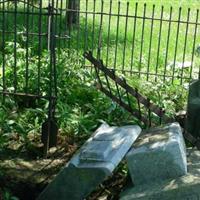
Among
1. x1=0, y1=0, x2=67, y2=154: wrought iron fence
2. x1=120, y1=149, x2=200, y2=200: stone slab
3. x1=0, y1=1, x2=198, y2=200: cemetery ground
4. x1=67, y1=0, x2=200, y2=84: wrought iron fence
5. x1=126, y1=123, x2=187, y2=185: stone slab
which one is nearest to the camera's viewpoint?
x1=120, y1=149, x2=200, y2=200: stone slab

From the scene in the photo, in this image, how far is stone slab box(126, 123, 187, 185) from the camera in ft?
13.9

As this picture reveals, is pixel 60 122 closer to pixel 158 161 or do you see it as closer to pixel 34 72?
pixel 34 72

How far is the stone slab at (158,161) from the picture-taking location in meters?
4.24

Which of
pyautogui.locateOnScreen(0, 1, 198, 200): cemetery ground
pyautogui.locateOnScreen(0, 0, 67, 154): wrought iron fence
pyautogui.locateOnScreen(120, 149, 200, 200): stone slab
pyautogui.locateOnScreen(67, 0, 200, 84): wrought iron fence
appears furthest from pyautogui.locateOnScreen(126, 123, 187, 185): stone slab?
pyautogui.locateOnScreen(67, 0, 200, 84): wrought iron fence

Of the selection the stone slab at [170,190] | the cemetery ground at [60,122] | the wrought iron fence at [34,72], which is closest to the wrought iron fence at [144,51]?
the cemetery ground at [60,122]

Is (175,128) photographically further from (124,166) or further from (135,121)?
(135,121)

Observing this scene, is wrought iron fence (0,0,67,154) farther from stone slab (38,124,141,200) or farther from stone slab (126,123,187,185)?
stone slab (126,123,187,185)

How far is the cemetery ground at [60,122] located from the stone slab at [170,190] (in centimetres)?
64

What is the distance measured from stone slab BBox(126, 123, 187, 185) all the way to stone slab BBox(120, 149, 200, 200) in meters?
0.05

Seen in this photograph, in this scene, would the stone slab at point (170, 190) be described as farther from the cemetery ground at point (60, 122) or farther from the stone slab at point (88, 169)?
the cemetery ground at point (60, 122)

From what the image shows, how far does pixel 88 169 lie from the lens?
4281 millimetres

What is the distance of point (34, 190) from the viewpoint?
4973mm

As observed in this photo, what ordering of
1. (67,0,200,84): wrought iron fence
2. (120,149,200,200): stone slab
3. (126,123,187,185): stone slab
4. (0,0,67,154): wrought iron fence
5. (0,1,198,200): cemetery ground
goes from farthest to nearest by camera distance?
(67,0,200,84): wrought iron fence < (0,0,67,154): wrought iron fence < (0,1,198,200): cemetery ground < (126,123,187,185): stone slab < (120,149,200,200): stone slab

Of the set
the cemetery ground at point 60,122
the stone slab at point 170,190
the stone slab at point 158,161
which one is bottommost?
the cemetery ground at point 60,122
